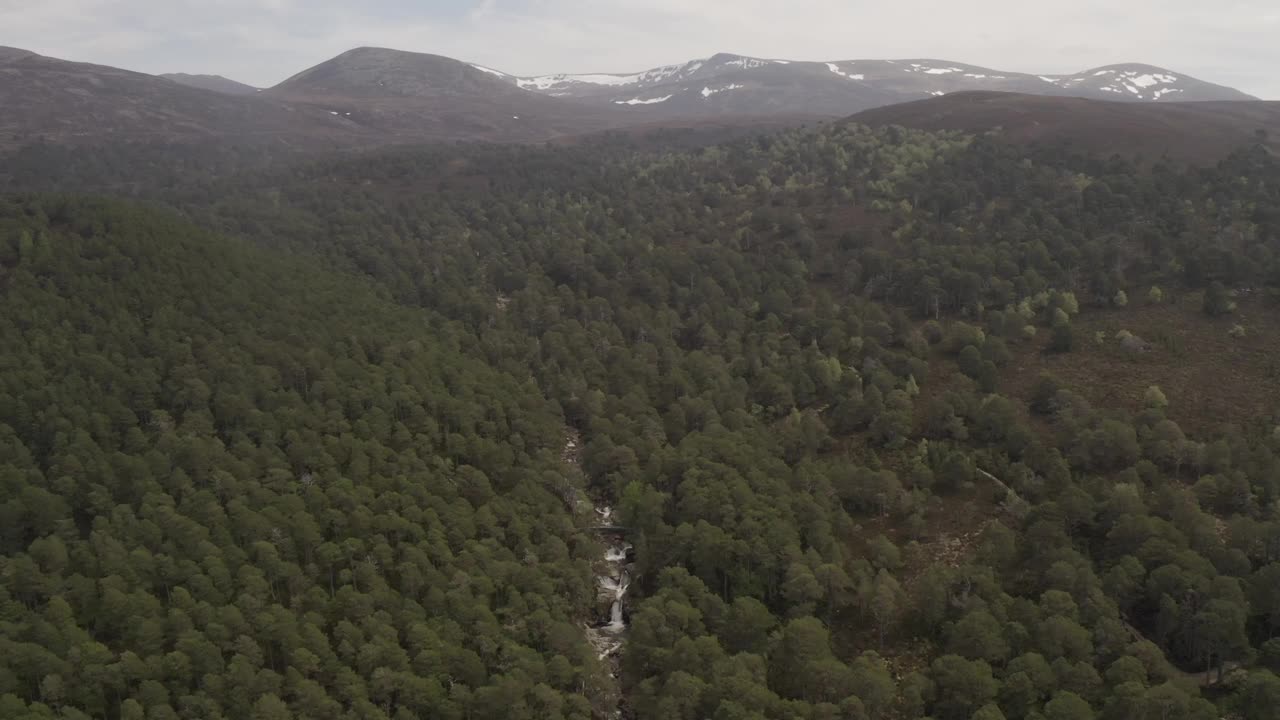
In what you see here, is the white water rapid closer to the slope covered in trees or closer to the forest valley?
the forest valley

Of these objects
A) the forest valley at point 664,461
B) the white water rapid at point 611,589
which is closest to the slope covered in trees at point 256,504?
the forest valley at point 664,461

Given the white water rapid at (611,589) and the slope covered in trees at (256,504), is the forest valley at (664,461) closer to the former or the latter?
the slope covered in trees at (256,504)

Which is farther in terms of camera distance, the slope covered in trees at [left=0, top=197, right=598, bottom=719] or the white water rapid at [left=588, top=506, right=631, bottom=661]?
the white water rapid at [left=588, top=506, right=631, bottom=661]

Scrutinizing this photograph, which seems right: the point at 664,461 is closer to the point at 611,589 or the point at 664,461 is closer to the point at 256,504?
the point at 611,589

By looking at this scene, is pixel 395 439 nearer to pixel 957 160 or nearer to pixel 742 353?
pixel 742 353

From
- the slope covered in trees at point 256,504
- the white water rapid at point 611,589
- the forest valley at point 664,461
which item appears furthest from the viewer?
the white water rapid at point 611,589

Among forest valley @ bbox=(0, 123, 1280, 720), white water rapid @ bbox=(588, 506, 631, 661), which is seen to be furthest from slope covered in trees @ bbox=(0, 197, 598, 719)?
white water rapid @ bbox=(588, 506, 631, 661)

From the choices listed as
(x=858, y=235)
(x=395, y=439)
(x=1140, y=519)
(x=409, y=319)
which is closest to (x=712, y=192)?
(x=858, y=235)

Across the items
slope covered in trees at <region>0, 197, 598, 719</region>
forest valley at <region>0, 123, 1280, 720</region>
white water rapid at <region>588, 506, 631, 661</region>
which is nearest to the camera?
slope covered in trees at <region>0, 197, 598, 719</region>
